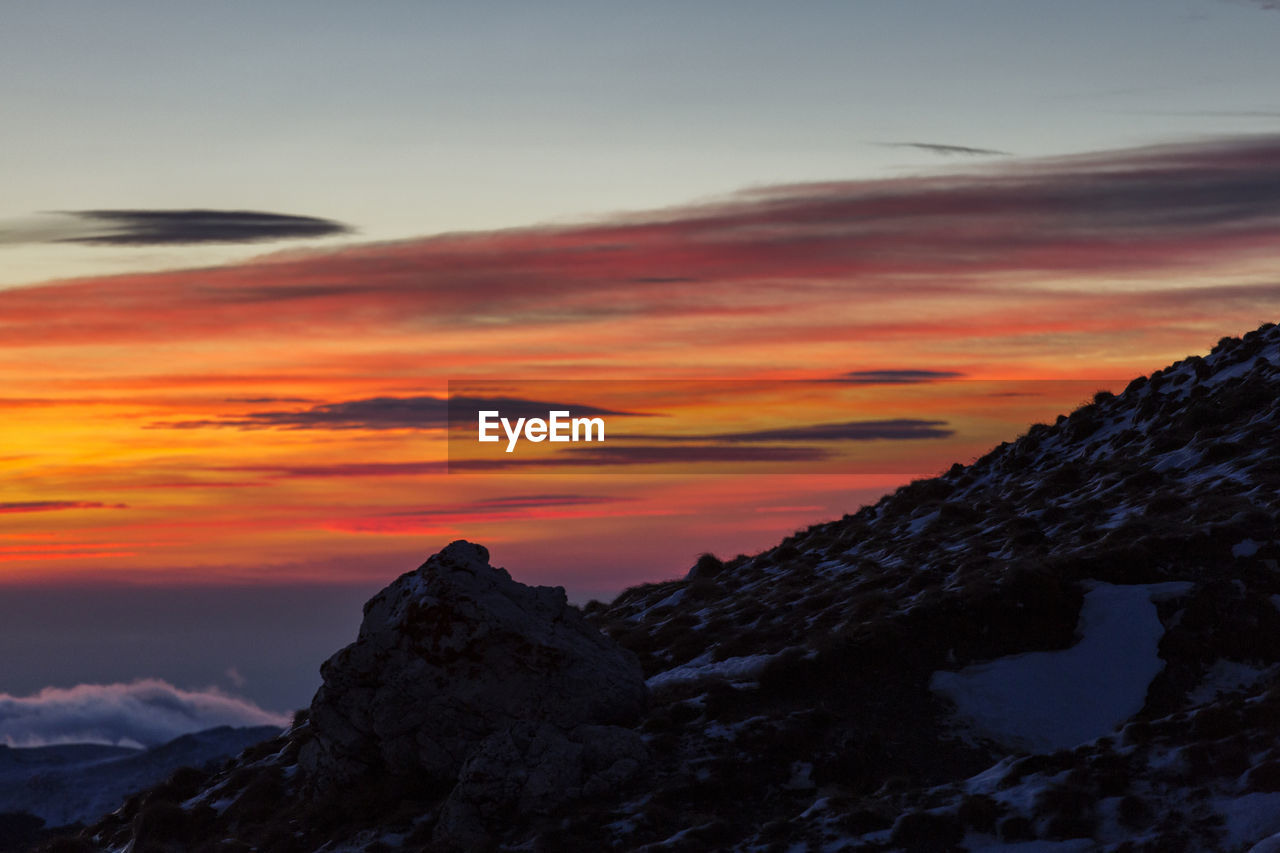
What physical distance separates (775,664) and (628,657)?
11.1ft

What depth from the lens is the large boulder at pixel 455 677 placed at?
2816 centimetres

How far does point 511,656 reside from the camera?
92.8 ft

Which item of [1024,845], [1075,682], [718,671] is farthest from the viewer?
[718,671]

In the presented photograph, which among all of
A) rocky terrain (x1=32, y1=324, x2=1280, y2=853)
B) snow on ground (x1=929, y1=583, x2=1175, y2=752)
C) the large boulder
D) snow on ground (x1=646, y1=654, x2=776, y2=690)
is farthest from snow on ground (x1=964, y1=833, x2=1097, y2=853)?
the large boulder

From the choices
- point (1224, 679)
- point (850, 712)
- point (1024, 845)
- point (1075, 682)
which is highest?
point (1224, 679)

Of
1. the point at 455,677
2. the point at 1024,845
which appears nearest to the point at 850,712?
the point at 1024,845

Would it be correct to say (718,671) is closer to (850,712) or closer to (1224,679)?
(850,712)

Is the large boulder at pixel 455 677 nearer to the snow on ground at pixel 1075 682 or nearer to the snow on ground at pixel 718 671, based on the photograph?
the snow on ground at pixel 718 671

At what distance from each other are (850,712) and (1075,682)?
4568mm

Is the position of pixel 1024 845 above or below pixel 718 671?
below

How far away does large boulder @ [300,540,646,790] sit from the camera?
28156mm

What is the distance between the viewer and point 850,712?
27.3 meters

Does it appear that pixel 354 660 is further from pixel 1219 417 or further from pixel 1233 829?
pixel 1219 417

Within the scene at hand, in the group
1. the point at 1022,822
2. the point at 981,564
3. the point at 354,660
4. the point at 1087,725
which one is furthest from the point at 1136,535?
the point at 354,660
